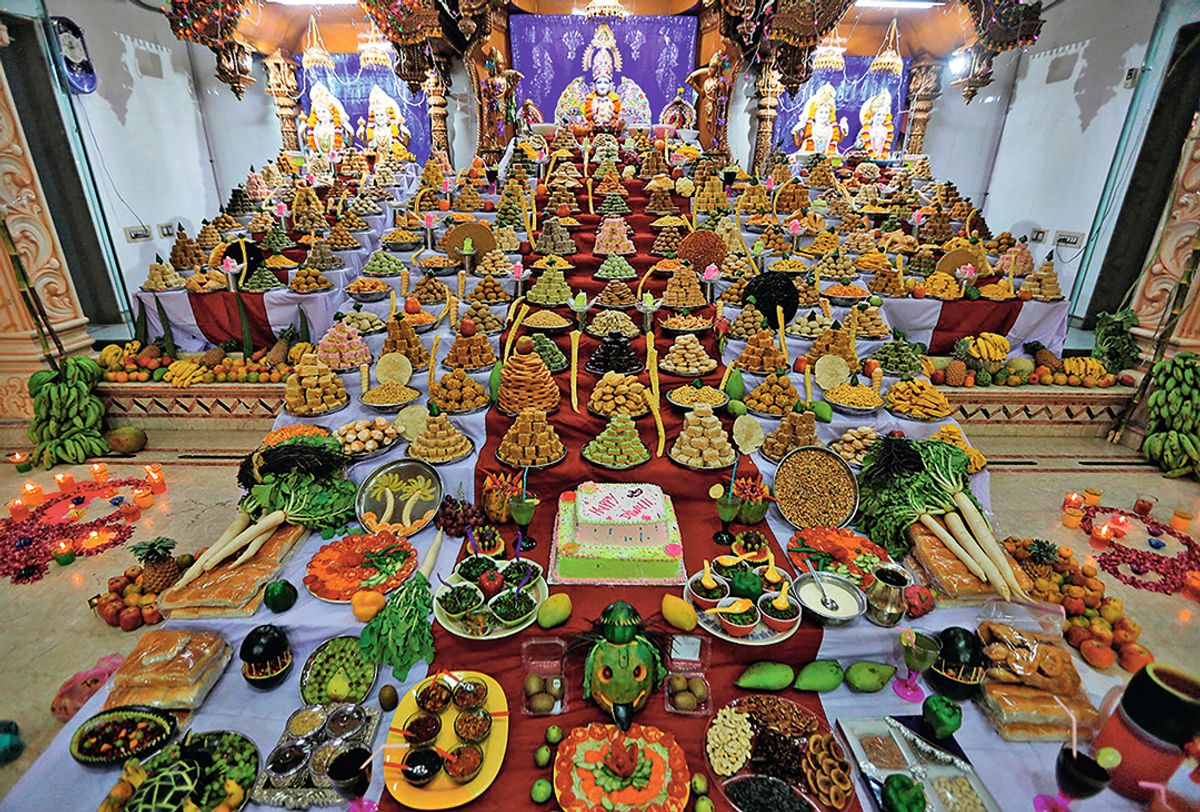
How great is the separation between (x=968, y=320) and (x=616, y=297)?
3806 millimetres

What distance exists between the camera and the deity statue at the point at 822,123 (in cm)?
1348

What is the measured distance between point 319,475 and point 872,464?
3.21 meters

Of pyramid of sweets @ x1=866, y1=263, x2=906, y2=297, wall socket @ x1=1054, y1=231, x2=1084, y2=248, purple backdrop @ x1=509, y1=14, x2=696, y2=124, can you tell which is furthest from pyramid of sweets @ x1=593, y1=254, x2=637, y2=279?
purple backdrop @ x1=509, y1=14, x2=696, y2=124

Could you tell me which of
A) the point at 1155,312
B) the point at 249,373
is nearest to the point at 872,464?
the point at 1155,312

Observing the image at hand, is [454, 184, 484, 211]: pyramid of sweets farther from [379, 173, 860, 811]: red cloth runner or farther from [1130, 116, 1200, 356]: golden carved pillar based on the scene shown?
[1130, 116, 1200, 356]: golden carved pillar

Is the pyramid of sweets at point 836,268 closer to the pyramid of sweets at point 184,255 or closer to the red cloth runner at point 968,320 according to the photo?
the red cloth runner at point 968,320

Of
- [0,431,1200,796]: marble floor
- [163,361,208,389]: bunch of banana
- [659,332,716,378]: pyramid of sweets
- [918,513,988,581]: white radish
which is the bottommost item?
[0,431,1200,796]: marble floor

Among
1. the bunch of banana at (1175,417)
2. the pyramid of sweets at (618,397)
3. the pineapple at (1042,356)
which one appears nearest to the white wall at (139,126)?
the pyramid of sweets at (618,397)

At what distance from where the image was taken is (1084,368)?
5703 mm

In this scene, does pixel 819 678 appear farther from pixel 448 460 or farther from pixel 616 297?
pixel 616 297

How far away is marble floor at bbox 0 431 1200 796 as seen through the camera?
2902 mm

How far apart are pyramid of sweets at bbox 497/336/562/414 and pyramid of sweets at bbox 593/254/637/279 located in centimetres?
193

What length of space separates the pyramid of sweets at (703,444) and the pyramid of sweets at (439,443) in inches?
51.2

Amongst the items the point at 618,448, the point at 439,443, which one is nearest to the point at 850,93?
the point at 618,448
